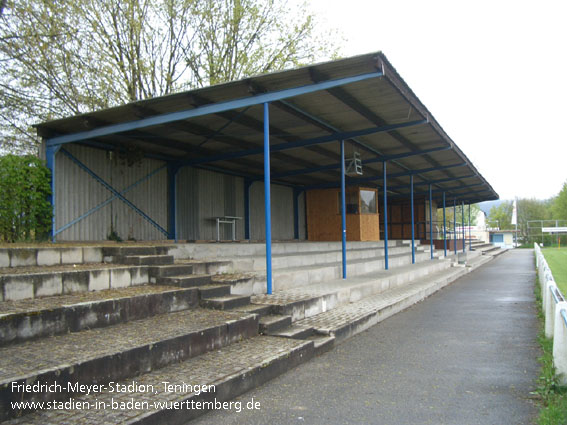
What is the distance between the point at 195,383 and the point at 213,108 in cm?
498

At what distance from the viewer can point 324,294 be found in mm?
6871

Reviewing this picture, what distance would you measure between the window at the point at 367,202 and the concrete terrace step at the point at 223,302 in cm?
1316

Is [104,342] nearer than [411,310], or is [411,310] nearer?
[104,342]

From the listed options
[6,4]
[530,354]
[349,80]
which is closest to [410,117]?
[349,80]

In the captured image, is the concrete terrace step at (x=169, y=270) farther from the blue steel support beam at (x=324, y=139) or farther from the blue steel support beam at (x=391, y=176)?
the blue steel support beam at (x=391, y=176)

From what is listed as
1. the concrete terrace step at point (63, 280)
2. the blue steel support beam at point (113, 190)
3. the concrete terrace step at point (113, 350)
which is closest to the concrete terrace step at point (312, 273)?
the concrete terrace step at point (63, 280)

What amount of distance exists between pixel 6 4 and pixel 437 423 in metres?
12.8

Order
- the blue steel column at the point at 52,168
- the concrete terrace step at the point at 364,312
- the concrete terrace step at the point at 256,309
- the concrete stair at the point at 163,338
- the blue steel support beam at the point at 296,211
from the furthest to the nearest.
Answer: the blue steel support beam at the point at 296,211
the blue steel column at the point at 52,168
the concrete terrace step at the point at 364,312
the concrete terrace step at the point at 256,309
the concrete stair at the point at 163,338

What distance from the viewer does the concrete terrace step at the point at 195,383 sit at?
9.21 feet

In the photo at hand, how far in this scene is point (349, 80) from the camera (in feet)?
21.0

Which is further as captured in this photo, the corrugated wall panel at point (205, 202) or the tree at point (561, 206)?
the tree at point (561, 206)

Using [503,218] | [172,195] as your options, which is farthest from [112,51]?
[503,218]

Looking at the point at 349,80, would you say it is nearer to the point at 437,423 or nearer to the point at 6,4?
the point at 437,423

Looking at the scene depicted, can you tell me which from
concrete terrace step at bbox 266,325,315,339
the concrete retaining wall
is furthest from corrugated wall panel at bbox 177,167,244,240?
concrete terrace step at bbox 266,325,315,339
